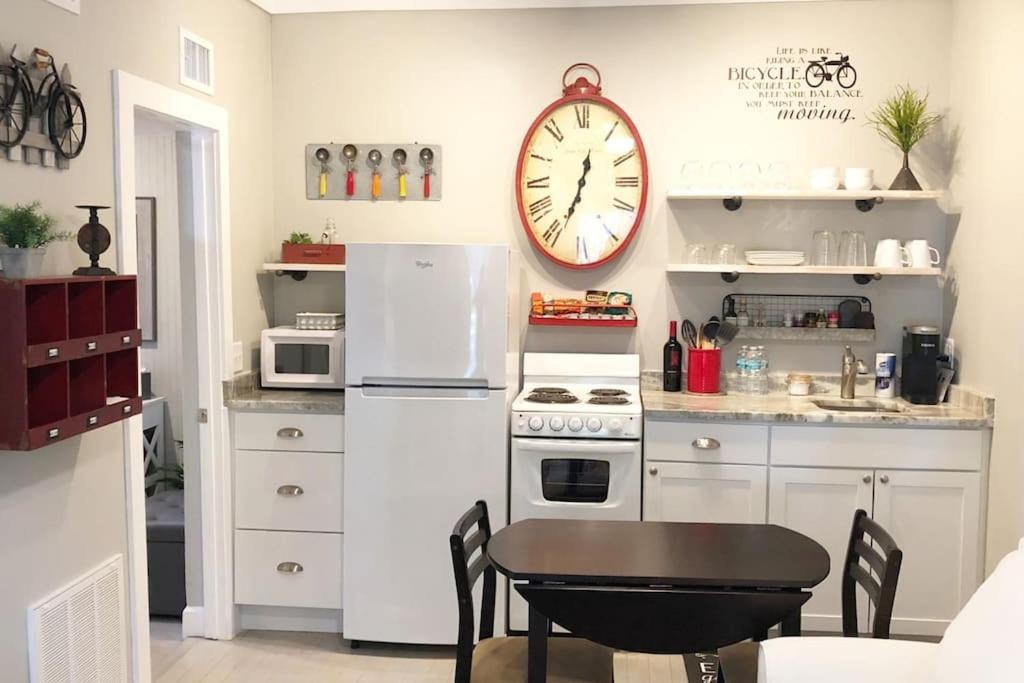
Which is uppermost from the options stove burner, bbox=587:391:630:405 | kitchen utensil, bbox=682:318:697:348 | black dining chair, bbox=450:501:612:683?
kitchen utensil, bbox=682:318:697:348

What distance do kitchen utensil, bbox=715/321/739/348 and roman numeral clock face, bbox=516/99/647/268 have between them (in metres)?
0.58

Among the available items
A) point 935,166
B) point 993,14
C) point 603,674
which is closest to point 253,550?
point 603,674

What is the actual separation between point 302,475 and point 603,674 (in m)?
1.79

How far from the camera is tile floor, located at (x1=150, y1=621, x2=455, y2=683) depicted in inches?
139

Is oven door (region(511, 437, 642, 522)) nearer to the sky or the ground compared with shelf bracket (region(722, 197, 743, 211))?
nearer to the ground

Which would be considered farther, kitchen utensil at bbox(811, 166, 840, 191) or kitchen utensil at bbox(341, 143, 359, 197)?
kitchen utensil at bbox(341, 143, 359, 197)

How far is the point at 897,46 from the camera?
13.2 ft

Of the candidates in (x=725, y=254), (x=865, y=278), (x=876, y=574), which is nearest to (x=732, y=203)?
(x=725, y=254)

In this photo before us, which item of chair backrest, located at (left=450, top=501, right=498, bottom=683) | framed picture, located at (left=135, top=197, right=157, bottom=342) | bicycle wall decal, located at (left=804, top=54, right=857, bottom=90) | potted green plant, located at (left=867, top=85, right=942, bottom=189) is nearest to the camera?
chair backrest, located at (left=450, top=501, right=498, bottom=683)

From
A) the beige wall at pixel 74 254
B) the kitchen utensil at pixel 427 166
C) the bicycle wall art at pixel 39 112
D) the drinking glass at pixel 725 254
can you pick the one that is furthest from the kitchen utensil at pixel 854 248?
the bicycle wall art at pixel 39 112

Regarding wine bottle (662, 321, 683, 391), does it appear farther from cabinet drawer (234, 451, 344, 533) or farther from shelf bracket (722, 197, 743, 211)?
cabinet drawer (234, 451, 344, 533)

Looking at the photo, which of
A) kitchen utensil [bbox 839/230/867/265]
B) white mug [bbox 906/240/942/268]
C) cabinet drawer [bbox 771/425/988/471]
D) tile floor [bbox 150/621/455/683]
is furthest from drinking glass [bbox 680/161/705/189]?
tile floor [bbox 150/621/455/683]

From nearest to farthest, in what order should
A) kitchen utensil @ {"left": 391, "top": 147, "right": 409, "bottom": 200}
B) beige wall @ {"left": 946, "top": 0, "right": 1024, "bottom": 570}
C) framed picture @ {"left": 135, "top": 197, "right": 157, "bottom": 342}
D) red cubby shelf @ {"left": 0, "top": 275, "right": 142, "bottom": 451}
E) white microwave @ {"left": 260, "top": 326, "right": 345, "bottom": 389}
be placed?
red cubby shelf @ {"left": 0, "top": 275, "right": 142, "bottom": 451}, beige wall @ {"left": 946, "top": 0, "right": 1024, "bottom": 570}, white microwave @ {"left": 260, "top": 326, "right": 345, "bottom": 389}, kitchen utensil @ {"left": 391, "top": 147, "right": 409, "bottom": 200}, framed picture @ {"left": 135, "top": 197, "right": 157, "bottom": 342}

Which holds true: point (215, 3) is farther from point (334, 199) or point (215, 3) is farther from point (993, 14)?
point (993, 14)
